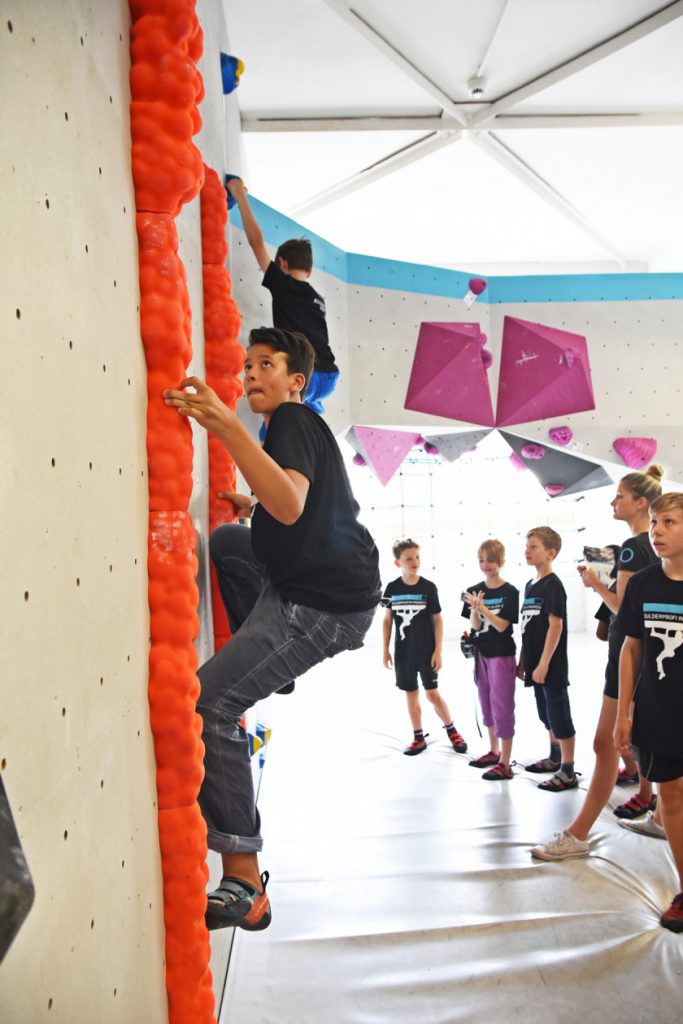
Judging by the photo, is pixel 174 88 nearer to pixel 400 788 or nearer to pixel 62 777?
pixel 62 777

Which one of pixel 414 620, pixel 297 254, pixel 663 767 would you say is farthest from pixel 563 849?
pixel 297 254

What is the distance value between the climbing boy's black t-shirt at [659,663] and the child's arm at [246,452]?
141 cm

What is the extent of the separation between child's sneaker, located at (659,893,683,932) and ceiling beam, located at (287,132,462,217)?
427 cm

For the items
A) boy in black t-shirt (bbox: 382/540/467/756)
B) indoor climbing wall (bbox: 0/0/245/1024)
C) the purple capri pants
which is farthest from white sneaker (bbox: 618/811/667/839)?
indoor climbing wall (bbox: 0/0/245/1024)

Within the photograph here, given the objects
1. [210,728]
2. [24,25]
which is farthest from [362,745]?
[24,25]

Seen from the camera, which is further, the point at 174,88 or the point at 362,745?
the point at 362,745

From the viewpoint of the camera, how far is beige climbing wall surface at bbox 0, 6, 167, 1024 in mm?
614

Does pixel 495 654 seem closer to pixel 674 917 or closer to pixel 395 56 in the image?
pixel 674 917

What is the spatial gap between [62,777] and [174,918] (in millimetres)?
602

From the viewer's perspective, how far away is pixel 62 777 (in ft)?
2.33

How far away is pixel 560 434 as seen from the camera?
14.8 ft

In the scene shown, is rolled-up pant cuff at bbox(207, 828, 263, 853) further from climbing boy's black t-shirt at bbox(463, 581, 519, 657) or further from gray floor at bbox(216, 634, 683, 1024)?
climbing boy's black t-shirt at bbox(463, 581, 519, 657)

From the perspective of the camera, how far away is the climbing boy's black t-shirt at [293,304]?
9.17 feet

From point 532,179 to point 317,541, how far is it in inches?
189
